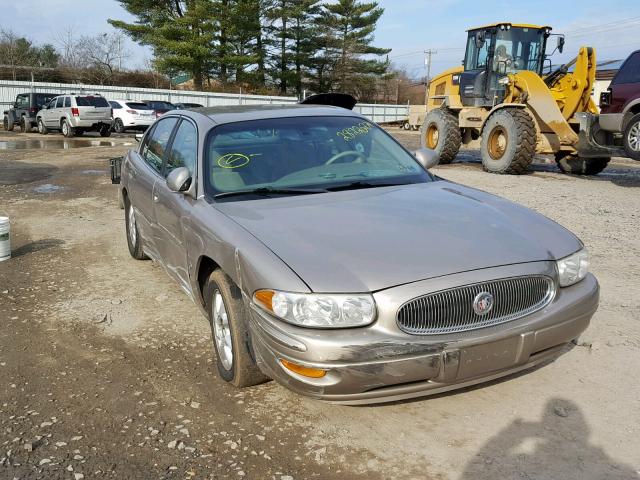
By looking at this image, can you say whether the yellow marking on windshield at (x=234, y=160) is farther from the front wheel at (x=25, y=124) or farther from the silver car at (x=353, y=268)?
the front wheel at (x=25, y=124)

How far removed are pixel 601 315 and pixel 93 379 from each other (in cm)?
360

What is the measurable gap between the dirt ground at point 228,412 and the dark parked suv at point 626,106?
621 cm

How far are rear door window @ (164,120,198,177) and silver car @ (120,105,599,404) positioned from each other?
0.03 metres

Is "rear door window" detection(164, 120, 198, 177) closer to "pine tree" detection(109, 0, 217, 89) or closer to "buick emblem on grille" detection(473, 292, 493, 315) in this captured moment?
"buick emblem on grille" detection(473, 292, 493, 315)

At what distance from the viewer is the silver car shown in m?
2.66

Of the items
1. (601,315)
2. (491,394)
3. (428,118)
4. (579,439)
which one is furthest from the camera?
(428,118)

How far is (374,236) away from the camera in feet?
9.98

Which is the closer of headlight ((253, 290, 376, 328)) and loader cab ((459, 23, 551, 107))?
headlight ((253, 290, 376, 328))

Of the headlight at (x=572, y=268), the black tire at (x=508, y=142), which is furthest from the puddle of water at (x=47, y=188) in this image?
the headlight at (x=572, y=268)

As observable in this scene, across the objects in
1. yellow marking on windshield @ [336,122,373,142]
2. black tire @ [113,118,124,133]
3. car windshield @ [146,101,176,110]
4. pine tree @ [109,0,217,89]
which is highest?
pine tree @ [109,0,217,89]

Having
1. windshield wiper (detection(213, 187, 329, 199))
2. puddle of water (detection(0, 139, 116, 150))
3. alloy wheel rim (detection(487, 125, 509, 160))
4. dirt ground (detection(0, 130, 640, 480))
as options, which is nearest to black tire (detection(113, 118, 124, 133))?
puddle of water (detection(0, 139, 116, 150))

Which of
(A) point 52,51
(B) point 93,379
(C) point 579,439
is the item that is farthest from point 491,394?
(A) point 52,51

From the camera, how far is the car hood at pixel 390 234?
2.75 meters

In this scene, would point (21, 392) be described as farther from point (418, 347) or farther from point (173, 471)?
point (418, 347)
